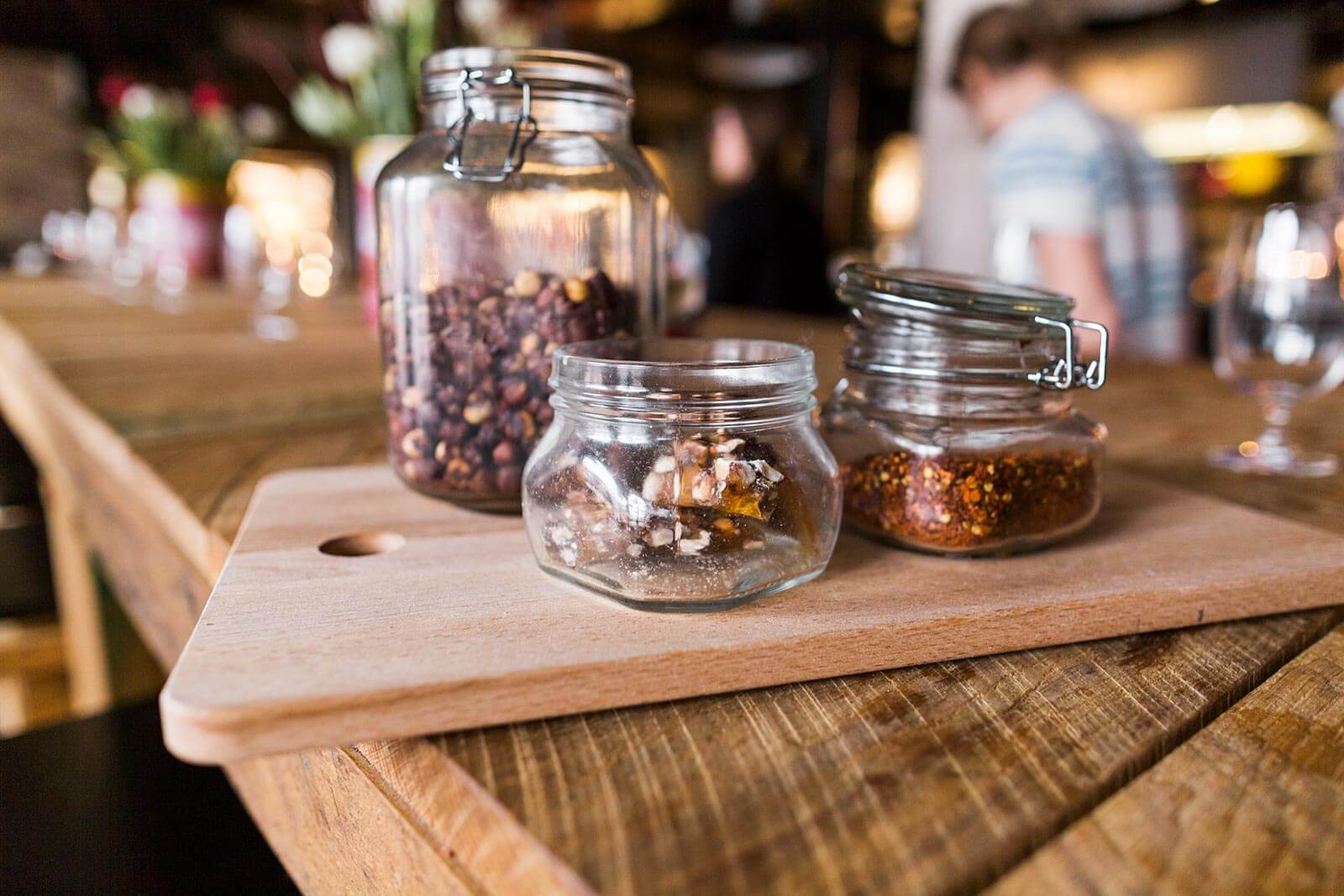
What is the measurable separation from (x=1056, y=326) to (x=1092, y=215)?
1639 millimetres

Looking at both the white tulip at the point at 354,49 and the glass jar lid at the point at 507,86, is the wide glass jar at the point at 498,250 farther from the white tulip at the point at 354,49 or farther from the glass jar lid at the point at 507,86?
the white tulip at the point at 354,49

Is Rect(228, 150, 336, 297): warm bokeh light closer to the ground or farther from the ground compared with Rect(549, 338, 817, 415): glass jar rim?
farther from the ground

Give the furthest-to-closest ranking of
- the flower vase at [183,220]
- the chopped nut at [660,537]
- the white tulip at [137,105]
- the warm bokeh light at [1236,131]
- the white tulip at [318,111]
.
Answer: the warm bokeh light at [1236,131], the flower vase at [183,220], the white tulip at [137,105], the white tulip at [318,111], the chopped nut at [660,537]

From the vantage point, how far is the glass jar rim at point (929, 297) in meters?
0.53

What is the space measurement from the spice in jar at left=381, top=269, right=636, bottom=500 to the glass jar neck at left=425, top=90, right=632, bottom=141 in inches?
3.8

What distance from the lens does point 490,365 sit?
2.00ft

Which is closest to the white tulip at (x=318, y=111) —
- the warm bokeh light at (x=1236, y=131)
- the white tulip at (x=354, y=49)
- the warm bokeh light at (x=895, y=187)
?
the white tulip at (x=354, y=49)

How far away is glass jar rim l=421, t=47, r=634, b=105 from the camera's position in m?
0.59

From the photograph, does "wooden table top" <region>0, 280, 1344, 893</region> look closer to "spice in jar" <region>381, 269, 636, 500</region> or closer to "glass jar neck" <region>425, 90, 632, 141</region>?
"spice in jar" <region>381, 269, 636, 500</region>

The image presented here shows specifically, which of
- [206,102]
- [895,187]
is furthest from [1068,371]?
[895,187]

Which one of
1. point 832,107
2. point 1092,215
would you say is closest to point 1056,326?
point 1092,215

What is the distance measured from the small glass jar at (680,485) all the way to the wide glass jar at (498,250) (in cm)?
12

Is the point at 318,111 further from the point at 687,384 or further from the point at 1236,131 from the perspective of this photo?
the point at 1236,131

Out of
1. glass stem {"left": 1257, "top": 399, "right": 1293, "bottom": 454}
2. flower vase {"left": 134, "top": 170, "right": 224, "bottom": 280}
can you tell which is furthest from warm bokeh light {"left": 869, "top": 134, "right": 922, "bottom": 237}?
glass stem {"left": 1257, "top": 399, "right": 1293, "bottom": 454}
